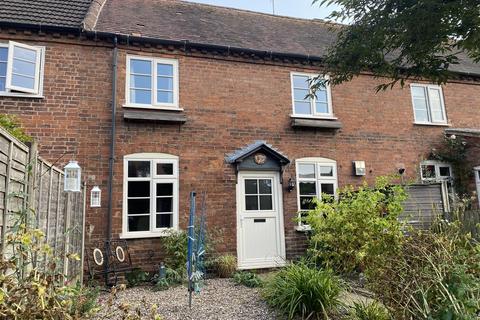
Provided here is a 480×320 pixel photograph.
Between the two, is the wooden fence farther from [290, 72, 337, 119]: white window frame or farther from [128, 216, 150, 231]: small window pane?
[290, 72, 337, 119]: white window frame

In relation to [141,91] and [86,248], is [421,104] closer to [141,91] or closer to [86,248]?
[141,91]

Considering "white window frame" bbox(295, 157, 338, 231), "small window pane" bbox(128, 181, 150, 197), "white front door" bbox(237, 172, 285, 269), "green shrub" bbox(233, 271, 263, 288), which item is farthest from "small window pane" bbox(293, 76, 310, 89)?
"green shrub" bbox(233, 271, 263, 288)

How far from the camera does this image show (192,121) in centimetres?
933

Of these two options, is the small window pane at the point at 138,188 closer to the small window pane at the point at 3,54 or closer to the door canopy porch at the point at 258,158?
the door canopy porch at the point at 258,158

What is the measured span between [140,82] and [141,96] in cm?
37

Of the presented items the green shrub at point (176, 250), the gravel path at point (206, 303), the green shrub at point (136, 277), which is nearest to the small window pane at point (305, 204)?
the gravel path at point (206, 303)

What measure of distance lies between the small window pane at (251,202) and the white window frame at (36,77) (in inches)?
214

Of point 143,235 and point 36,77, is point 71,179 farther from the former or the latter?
point 36,77

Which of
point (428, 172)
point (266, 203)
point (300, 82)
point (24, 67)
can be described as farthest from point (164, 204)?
point (428, 172)

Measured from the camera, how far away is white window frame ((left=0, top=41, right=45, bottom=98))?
26.3ft

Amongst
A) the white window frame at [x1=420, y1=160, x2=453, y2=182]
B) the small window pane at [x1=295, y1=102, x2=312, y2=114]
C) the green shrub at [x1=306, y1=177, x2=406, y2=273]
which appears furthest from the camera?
the white window frame at [x1=420, y1=160, x2=453, y2=182]

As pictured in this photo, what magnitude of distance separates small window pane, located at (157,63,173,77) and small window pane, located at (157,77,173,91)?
0.13 m

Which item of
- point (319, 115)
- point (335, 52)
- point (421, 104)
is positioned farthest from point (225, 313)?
point (421, 104)

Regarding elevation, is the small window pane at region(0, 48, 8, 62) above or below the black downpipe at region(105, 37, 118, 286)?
above
